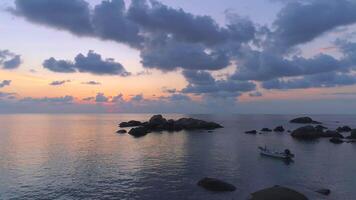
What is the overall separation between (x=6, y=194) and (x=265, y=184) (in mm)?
35231

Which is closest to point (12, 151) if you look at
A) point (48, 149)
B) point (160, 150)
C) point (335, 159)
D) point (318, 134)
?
point (48, 149)

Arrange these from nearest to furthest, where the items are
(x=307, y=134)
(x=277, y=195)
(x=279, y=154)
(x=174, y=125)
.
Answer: (x=277, y=195) < (x=279, y=154) < (x=307, y=134) < (x=174, y=125)

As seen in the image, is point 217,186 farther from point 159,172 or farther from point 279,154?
point 279,154

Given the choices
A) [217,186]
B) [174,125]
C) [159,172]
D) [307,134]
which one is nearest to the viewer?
[217,186]

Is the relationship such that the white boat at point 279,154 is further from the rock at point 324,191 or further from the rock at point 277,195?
the rock at point 277,195

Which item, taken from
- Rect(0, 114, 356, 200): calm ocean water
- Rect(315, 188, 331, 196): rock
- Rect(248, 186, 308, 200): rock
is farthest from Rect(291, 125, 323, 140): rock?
Rect(248, 186, 308, 200): rock

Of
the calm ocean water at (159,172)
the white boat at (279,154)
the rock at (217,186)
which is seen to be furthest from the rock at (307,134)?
the rock at (217,186)

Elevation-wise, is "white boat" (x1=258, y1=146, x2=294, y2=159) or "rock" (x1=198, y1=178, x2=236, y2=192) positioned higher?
"white boat" (x1=258, y1=146, x2=294, y2=159)

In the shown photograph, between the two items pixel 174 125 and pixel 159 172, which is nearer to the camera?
Answer: pixel 159 172

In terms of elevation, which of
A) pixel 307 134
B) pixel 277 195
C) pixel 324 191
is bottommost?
pixel 324 191

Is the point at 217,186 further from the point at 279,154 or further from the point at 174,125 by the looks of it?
the point at 174,125

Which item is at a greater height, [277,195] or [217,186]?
[277,195]

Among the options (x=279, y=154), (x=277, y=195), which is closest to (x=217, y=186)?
(x=277, y=195)

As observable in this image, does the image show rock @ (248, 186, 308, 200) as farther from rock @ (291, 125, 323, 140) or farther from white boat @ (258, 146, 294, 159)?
rock @ (291, 125, 323, 140)
